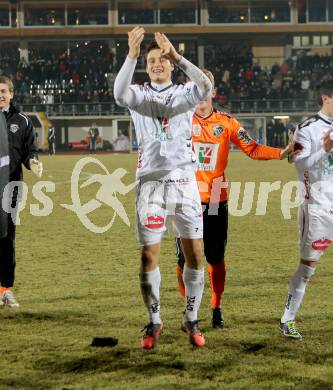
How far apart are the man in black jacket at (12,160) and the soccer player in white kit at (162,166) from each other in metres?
1.94

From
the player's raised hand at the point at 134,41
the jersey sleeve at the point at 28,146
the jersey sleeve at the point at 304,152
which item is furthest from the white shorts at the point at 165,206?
the jersey sleeve at the point at 28,146

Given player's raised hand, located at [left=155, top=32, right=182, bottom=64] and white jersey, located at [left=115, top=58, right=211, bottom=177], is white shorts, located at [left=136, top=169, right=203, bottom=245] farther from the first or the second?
player's raised hand, located at [left=155, top=32, right=182, bottom=64]

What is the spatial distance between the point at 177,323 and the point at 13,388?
2.17 metres

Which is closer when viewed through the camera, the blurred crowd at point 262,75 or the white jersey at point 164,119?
the white jersey at point 164,119

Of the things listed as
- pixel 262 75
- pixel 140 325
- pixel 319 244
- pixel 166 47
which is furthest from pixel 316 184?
pixel 262 75

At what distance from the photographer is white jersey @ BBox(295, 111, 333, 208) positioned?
6238mm

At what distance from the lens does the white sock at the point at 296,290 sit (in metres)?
6.43

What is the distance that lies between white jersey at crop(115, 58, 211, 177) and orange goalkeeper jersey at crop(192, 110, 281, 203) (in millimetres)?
798

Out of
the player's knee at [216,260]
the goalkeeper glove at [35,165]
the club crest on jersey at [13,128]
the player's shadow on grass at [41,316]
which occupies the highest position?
the club crest on jersey at [13,128]

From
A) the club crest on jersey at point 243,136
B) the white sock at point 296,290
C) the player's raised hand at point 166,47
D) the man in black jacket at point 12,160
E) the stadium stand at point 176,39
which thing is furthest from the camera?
the stadium stand at point 176,39

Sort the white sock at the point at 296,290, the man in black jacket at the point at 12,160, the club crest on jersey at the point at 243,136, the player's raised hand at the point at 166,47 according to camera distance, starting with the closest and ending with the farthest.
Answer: the player's raised hand at the point at 166,47 → the white sock at the point at 296,290 → the club crest on jersey at the point at 243,136 → the man in black jacket at the point at 12,160

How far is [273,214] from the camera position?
54.0 ft

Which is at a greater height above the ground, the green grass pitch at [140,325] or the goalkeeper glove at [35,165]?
the goalkeeper glove at [35,165]

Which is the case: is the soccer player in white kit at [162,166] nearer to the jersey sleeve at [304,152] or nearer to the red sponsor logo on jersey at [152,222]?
the red sponsor logo on jersey at [152,222]
